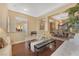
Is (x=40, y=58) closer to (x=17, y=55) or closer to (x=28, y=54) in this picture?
(x=28, y=54)

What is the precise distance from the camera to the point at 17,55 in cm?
170

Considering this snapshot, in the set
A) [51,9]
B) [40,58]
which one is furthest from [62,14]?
[40,58]

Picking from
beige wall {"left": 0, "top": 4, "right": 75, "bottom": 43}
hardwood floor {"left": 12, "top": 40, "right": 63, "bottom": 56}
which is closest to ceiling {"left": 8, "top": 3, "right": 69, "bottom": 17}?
beige wall {"left": 0, "top": 4, "right": 75, "bottom": 43}

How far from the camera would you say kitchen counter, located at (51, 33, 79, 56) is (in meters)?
1.65

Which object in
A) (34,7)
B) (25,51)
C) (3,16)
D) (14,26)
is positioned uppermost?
(34,7)

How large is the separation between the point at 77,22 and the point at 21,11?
0.98 metres

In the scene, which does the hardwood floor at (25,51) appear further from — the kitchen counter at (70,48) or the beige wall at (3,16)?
the beige wall at (3,16)

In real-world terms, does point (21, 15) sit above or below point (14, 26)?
above

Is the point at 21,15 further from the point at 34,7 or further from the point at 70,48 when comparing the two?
the point at 70,48

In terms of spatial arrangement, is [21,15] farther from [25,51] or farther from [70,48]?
[70,48]

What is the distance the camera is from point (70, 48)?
1654mm

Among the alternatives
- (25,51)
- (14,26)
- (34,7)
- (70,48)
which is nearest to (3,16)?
(14,26)

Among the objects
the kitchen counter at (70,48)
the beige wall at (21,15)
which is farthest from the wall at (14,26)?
the kitchen counter at (70,48)

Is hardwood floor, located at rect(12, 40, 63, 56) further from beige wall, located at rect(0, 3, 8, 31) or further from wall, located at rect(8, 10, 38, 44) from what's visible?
beige wall, located at rect(0, 3, 8, 31)
